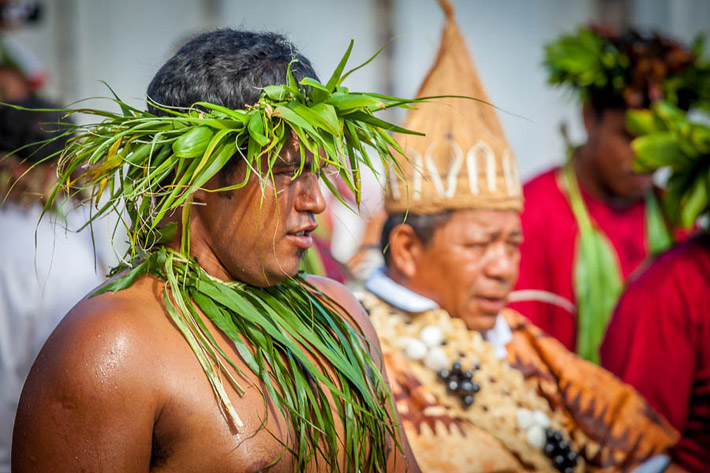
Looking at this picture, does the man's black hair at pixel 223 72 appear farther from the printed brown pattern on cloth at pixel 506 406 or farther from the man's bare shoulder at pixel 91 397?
the printed brown pattern on cloth at pixel 506 406

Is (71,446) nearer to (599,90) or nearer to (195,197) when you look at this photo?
(195,197)

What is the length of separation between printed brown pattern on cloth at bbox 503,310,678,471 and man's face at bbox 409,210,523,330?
257 mm

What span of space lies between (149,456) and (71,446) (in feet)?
0.47

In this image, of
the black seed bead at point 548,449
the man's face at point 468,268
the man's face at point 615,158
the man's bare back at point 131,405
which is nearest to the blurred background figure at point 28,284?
the man's face at point 468,268

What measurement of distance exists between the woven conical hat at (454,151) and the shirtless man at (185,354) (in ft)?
3.61

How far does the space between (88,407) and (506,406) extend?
1603 mm

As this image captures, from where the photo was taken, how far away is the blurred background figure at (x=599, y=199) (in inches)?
166

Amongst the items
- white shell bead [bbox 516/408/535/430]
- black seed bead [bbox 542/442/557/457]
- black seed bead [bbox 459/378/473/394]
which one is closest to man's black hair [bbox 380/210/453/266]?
black seed bead [bbox 459/378/473/394]

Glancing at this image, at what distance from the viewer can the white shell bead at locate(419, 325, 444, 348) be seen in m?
2.70

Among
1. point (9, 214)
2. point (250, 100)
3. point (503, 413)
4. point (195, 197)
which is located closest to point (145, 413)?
point (195, 197)

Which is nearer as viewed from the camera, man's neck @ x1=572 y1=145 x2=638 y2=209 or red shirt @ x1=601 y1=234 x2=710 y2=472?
→ red shirt @ x1=601 y1=234 x2=710 y2=472

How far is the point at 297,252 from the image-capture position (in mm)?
1777

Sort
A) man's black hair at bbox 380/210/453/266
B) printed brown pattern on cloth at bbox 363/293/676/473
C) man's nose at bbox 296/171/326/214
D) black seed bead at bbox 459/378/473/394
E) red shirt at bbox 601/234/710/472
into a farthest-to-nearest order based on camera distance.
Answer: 1. red shirt at bbox 601/234/710/472
2. man's black hair at bbox 380/210/453/266
3. black seed bead at bbox 459/378/473/394
4. printed brown pattern on cloth at bbox 363/293/676/473
5. man's nose at bbox 296/171/326/214

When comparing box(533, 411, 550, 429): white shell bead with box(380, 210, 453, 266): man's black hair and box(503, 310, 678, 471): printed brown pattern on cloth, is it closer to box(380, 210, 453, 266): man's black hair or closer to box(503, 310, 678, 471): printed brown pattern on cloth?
box(503, 310, 678, 471): printed brown pattern on cloth
